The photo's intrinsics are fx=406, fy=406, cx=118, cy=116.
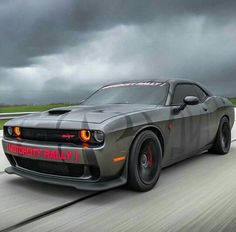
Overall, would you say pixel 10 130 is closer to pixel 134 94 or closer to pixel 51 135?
pixel 51 135

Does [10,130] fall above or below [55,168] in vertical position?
above

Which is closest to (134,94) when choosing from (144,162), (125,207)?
(144,162)

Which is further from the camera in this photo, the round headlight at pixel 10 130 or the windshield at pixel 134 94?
the windshield at pixel 134 94

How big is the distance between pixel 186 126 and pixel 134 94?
0.88 meters

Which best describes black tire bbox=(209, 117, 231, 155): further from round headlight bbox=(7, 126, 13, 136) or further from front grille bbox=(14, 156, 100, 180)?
round headlight bbox=(7, 126, 13, 136)

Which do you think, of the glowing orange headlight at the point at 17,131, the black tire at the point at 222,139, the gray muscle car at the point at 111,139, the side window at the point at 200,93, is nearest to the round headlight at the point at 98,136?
the gray muscle car at the point at 111,139

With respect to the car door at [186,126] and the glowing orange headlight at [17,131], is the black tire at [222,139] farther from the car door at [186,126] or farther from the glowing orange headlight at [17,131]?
the glowing orange headlight at [17,131]

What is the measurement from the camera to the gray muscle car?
4340 mm

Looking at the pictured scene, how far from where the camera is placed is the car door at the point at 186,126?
554 cm

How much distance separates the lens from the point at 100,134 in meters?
4.31

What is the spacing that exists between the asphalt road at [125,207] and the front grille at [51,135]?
25.0 inches

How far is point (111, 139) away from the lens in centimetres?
433

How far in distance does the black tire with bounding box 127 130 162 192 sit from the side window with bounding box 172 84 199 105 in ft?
3.50

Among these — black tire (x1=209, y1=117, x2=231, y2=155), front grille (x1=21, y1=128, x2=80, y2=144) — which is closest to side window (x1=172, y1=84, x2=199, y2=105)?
black tire (x1=209, y1=117, x2=231, y2=155)
